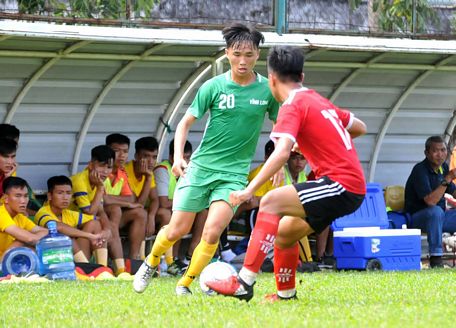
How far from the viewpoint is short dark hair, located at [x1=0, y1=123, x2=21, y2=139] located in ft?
42.9

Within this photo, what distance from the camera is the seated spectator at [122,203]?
1386 cm

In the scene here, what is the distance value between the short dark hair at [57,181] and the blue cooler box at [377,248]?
3.51 m

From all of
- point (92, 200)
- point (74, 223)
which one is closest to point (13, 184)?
point (74, 223)

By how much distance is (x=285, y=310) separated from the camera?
289 inches

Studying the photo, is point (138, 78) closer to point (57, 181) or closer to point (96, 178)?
point (96, 178)

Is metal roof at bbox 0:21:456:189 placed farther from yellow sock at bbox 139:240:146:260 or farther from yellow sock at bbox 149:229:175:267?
yellow sock at bbox 149:229:175:267

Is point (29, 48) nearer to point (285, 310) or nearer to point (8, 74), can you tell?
point (8, 74)

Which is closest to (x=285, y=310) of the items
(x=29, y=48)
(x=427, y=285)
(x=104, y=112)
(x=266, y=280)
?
(x=427, y=285)

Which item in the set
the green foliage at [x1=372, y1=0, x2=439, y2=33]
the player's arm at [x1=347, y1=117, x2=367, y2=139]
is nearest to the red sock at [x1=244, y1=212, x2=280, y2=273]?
the player's arm at [x1=347, y1=117, x2=367, y2=139]

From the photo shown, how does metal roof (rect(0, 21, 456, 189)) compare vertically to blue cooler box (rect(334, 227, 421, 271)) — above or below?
above

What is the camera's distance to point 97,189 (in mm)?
13719

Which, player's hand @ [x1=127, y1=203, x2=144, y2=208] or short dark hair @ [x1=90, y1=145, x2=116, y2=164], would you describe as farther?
player's hand @ [x1=127, y1=203, x2=144, y2=208]

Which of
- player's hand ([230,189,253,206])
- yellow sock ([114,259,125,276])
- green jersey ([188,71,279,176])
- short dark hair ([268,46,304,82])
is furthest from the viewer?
yellow sock ([114,259,125,276])

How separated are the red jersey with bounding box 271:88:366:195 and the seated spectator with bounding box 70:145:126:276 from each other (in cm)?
606
